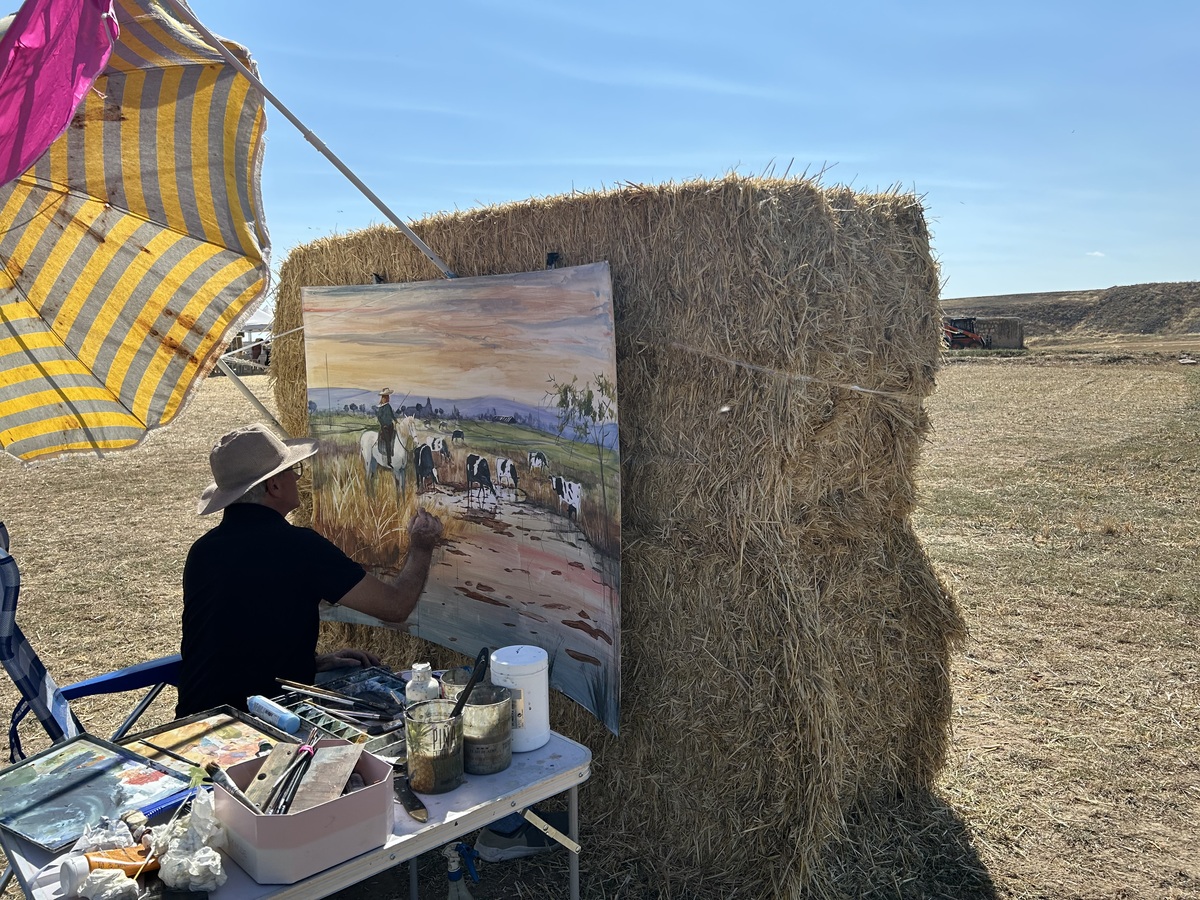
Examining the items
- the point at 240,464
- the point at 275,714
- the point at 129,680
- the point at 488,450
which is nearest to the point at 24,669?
the point at 129,680

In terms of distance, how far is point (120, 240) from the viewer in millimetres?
3523

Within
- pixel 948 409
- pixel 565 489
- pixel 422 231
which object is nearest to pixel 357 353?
pixel 422 231

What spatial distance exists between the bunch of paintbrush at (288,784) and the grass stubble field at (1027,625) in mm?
1125

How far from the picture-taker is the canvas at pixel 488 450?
10.9 feet

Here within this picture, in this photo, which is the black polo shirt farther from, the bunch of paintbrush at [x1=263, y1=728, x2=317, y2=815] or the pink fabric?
the pink fabric

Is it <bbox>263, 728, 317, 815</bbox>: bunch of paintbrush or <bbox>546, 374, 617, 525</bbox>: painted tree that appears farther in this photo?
<bbox>546, 374, 617, 525</bbox>: painted tree

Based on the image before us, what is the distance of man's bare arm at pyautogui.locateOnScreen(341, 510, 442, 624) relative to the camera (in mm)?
3256

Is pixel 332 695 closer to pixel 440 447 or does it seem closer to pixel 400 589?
pixel 400 589

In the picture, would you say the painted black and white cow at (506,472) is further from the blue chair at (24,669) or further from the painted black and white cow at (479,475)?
the blue chair at (24,669)

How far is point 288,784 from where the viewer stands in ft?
6.68

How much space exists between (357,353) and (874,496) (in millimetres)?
2728

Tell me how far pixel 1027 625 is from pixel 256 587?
205 inches

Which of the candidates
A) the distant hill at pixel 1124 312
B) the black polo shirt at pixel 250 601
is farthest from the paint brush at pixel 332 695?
the distant hill at pixel 1124 312

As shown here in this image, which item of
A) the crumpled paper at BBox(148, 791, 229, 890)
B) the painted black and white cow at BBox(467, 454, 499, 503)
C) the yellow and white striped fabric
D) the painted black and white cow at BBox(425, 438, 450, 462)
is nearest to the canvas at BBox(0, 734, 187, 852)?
the crumpled paper at BBox(148, 791, 229, 890)
